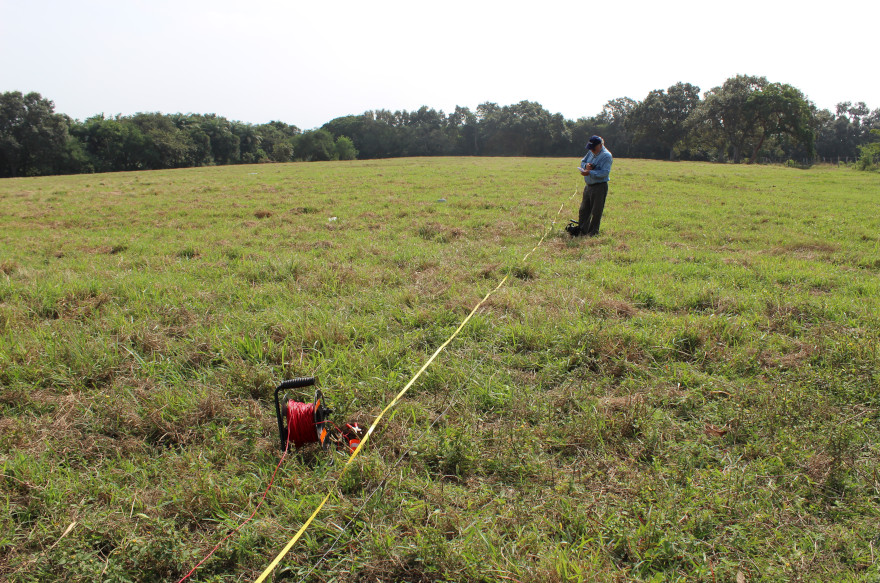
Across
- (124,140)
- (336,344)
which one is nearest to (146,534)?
(336,344)

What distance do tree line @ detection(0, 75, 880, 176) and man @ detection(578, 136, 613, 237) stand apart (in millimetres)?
39836

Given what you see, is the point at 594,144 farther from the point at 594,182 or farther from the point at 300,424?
the point at 300,424

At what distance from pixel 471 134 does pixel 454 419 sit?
101 meters

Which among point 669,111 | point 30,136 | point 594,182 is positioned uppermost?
point 669,111

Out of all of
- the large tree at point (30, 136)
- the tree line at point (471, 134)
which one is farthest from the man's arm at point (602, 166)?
the large tree at point (30, 136)

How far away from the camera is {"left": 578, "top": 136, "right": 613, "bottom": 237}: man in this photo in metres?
8.62

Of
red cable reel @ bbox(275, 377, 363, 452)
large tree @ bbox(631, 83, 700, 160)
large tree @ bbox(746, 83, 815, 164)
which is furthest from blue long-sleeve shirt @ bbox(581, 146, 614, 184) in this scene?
large tree @ bbox(631, 83, 700, 160)

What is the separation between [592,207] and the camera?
9.08 meters

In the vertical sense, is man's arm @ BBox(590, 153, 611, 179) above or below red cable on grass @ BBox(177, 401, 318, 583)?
above

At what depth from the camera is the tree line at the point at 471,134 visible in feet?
178

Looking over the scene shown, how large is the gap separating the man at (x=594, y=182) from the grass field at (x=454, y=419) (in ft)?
7.32

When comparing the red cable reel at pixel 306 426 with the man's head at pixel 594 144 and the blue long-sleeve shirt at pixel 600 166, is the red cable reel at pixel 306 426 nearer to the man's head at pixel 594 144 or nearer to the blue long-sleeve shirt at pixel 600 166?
the blue long-sleeve shirt at pixel 600 166

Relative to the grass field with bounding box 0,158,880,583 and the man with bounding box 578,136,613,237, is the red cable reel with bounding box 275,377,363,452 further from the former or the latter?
the man with bounding box 578,136,613,237

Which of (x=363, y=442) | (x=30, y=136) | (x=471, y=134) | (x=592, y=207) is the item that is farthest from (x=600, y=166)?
(x=471, y=134)
